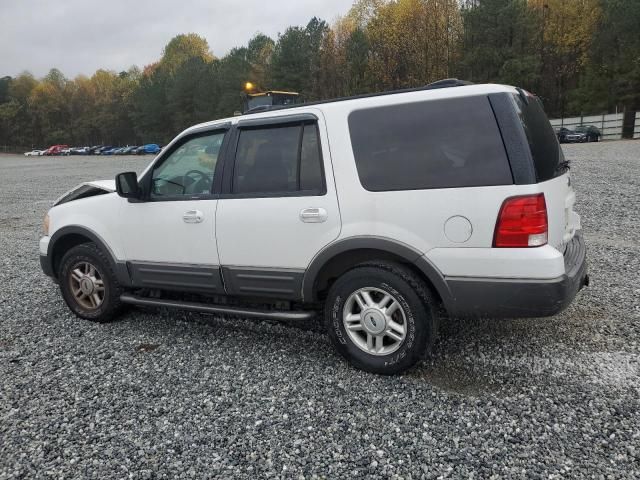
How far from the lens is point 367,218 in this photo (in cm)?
352

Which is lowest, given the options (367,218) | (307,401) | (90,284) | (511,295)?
(307,401)

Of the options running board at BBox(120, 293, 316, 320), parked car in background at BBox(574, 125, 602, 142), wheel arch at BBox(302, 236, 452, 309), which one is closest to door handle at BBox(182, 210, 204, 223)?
running board at BBox(120, 293, 316, 320)

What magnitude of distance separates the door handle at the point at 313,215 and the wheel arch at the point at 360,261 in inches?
7.9

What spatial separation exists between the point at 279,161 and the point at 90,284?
90.8 inches

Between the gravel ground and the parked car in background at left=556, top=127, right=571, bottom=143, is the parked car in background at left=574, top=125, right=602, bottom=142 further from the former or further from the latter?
the gravel ground

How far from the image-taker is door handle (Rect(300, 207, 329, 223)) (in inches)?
143

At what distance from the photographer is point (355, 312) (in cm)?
372

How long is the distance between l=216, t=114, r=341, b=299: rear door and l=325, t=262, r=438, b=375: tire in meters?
0.34

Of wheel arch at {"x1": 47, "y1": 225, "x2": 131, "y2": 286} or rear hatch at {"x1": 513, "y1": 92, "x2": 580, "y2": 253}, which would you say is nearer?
rear hatch at {"x1": 513, "y1": 92, "x2": 580, "y2": 253}

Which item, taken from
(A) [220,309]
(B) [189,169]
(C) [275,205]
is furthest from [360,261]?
(B) [189,169]

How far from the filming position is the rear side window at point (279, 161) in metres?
3.76

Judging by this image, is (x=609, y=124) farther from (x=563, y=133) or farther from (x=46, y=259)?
(x=46, y=259)

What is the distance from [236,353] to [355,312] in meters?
1.10

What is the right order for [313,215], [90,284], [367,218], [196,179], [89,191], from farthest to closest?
1. [89,191]
2. [90,284]
3. [196,179]
4. [313,215]
5. [367,218]
